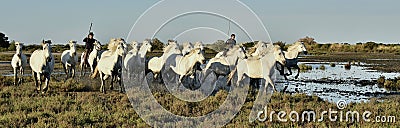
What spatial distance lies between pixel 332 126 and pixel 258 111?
1.97m

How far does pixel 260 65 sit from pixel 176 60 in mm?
3242

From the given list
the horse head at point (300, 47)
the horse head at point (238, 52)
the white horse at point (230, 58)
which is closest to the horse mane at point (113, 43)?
the white horse at point (230, 58)

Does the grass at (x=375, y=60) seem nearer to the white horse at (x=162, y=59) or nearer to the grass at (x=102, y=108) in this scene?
the white horse at (x=162, y=59)

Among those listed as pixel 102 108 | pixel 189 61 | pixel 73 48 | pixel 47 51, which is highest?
pixel 73 48

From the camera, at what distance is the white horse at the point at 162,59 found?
56.5 ft

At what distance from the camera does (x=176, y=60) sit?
16.6 meters

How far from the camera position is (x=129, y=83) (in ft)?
53.2

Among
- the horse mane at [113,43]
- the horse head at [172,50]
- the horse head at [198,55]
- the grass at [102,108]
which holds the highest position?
the horse mane at [113,43]

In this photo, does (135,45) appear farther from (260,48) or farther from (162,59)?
(260,48)

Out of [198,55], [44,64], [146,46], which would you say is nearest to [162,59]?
[146,46]

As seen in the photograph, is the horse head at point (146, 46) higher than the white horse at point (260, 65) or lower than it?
higher

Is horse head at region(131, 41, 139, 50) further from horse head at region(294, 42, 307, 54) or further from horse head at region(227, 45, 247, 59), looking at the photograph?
horse head at region(294, 42, 307, 54)

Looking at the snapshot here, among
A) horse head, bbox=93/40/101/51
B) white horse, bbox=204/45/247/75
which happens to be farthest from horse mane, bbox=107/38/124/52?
white horse, bbox=204/45/247/75

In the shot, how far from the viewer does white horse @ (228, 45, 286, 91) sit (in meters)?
14.6
